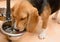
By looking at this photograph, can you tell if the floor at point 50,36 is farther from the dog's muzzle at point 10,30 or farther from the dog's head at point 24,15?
the dog's head at point 24,15

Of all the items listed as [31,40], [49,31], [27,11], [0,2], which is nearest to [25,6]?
[27,11]

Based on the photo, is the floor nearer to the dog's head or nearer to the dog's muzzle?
the dog's muzzle

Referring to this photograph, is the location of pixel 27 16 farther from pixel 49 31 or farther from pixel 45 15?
pixel 49 31

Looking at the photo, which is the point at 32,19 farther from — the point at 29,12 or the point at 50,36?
the point at 50,36

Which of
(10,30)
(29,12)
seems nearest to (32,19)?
(29,12)

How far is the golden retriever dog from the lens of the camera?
1489 mm

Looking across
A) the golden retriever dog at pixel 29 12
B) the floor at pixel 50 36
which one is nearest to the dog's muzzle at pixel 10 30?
the golden retriever dog at pixel 29 12

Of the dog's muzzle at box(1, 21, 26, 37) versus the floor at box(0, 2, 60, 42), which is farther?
the floor at box(0, 2, 60, 42)

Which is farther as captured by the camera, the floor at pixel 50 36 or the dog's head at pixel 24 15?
the floor at pixel 50 36

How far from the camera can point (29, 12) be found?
60.1 inches

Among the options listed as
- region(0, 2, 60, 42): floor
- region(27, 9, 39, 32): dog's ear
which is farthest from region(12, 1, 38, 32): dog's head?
region(0, 2, 60, 42): floor

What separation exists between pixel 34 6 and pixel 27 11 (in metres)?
0.14

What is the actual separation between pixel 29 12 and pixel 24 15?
6 centimetres

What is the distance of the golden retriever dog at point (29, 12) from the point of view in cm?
149
